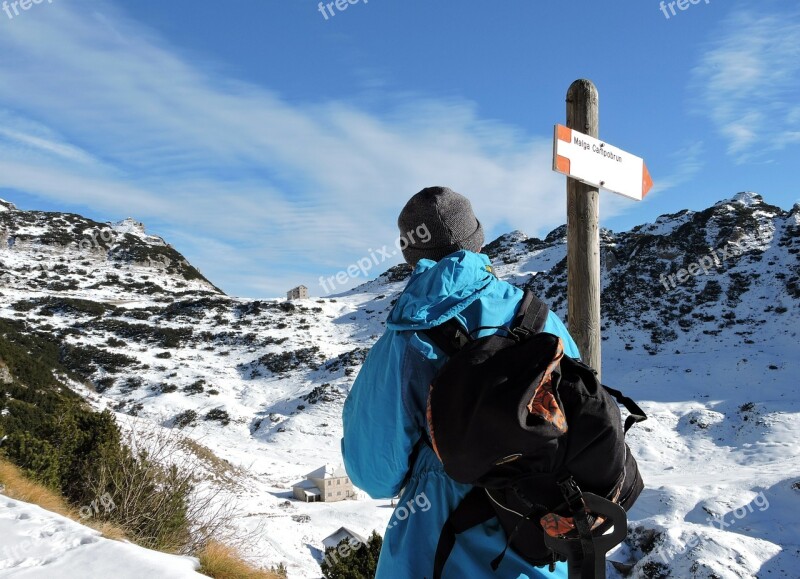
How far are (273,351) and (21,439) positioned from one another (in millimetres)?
31279

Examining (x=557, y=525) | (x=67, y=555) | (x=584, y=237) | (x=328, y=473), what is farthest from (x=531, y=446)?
(x=328, y=473)

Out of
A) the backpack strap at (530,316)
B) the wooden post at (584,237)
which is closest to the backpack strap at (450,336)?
the backpack strap at (530,316)

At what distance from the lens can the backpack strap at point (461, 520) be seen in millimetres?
1337

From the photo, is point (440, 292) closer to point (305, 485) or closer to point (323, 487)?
point (323, 487)

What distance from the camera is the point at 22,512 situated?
4504 mm

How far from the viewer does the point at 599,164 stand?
2514 mm

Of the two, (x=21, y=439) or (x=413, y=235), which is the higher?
(x=413, y=235)

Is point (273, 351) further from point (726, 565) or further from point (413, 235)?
point (413, 235)

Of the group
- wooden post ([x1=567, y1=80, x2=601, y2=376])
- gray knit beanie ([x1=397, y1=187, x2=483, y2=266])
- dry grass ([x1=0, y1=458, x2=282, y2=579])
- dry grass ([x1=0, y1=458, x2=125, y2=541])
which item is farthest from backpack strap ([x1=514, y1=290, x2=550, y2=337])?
dry grass ([x1=0, y1=458, x2=125, y2=541])

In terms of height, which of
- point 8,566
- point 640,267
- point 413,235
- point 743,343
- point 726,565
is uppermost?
point 640,267

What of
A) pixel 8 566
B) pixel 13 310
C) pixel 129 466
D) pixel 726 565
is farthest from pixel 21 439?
pixel 13 310

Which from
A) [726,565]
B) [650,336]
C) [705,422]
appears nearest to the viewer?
[726,565]

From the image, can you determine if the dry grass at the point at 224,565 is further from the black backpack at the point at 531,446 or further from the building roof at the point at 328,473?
the building roof at the point at 328,473

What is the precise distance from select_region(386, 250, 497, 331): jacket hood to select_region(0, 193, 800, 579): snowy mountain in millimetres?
6046
